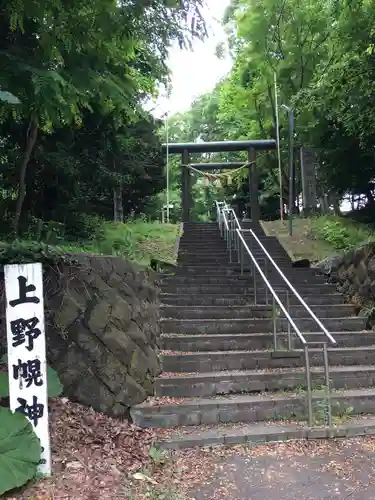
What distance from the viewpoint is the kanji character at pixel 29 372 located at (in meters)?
3.43

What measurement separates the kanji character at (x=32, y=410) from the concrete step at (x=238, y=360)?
2.29m

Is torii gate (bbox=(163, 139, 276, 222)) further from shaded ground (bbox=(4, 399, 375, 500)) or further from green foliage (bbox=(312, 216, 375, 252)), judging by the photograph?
shaded ground (bbox=(4, 399, 375, 500))

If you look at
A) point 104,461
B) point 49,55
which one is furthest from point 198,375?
point 49,55

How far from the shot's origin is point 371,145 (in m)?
11.1

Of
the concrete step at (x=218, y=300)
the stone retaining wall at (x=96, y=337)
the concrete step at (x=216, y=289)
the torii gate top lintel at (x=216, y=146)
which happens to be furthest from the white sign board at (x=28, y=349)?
the torii gate top lintel at (x=216, y=146)

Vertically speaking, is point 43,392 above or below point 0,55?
below

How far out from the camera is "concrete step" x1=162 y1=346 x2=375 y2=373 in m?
5.62

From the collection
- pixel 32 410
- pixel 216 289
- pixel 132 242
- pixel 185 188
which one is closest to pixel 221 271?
pixel 216 289

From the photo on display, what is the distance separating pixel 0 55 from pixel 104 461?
382 centimetres

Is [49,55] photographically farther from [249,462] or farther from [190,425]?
[249,462]

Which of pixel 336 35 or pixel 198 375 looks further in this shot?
pixel 336 35

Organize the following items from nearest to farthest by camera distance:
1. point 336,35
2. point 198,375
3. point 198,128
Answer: point 198,375, point 336,35, point 198,128

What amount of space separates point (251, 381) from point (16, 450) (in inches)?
110

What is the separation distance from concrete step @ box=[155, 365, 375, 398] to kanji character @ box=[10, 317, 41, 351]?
1.97 meters
